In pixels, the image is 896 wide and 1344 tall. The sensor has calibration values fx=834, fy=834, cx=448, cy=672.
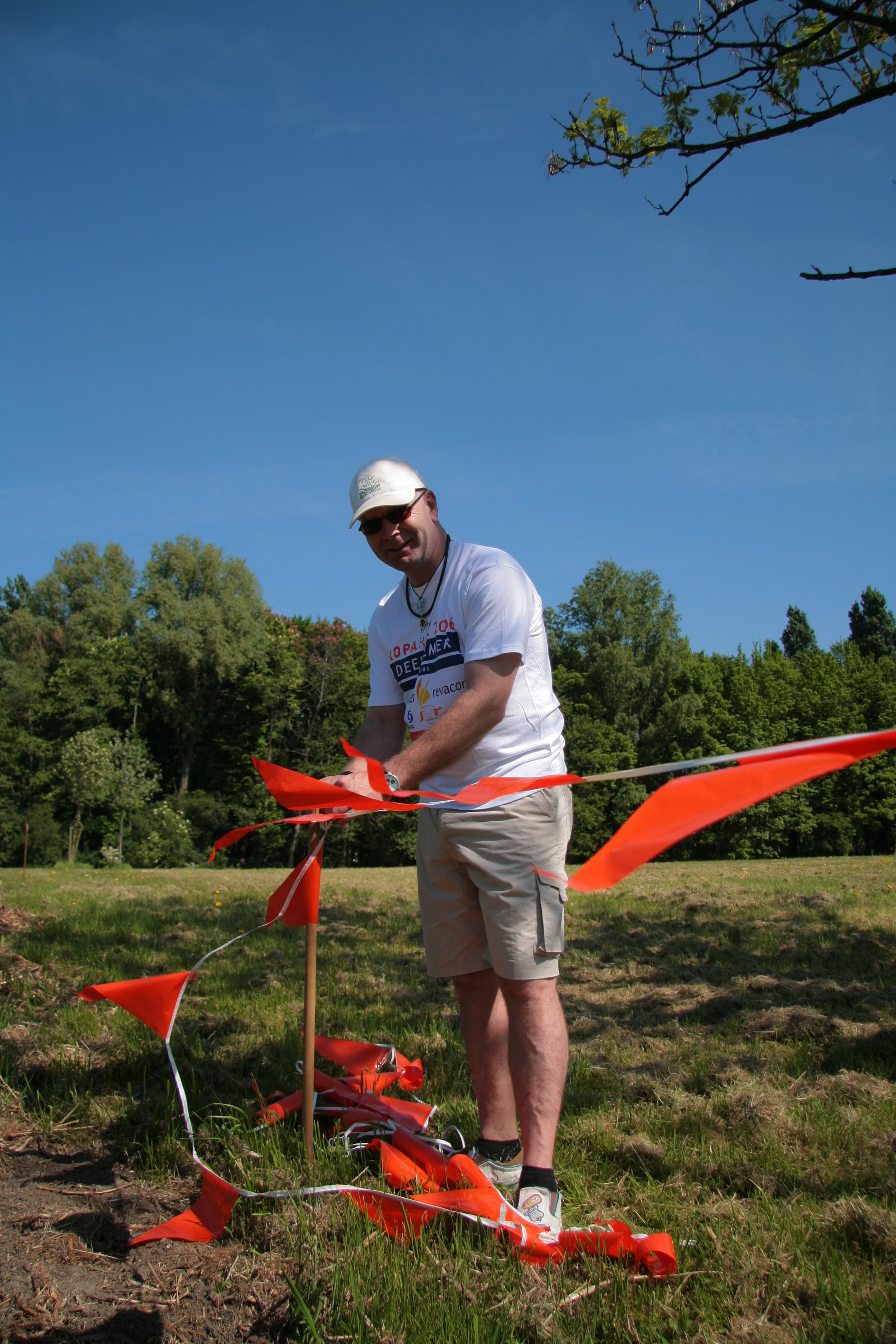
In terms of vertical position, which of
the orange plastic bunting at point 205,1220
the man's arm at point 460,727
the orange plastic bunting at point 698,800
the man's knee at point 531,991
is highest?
the man's arm at point 460,727

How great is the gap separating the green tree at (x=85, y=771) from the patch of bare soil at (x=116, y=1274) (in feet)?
107

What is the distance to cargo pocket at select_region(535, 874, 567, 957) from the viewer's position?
245cm

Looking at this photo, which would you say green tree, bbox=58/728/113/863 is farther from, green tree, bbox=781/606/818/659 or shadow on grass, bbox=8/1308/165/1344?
green tree, bbox=781/606/818/659

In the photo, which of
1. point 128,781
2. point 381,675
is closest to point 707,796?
point 381,675

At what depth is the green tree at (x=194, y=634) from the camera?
39.7m

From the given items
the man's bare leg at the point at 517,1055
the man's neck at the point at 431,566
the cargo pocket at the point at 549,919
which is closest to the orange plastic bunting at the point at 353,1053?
the man's bare leg at the point at 517,1055

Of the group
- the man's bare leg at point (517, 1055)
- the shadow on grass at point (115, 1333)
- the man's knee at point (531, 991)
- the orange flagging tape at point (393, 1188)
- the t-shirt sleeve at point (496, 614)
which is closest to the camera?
the shadow on grass at point (115, 1333)

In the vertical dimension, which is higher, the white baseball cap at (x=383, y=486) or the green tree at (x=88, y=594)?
the green tree at (x=88, y=594)

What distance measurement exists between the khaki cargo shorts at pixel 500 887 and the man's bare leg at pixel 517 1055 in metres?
0.07

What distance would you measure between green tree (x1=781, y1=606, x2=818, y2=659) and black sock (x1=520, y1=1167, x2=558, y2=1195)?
67.2 meters

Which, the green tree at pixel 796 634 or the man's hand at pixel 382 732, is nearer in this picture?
the man's hand at pixel 382 732

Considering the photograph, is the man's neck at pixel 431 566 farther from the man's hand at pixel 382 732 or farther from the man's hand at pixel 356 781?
the man's hand at pixel 356 781

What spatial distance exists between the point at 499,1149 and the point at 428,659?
1561mm

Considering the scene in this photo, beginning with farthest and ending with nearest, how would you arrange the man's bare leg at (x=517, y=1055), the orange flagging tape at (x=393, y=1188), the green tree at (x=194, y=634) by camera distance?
the green tree at (x=194, y=634) → the man's bare leg at (x=517, y=1055) → the orange flagging tape at (x=393, y=1188)
